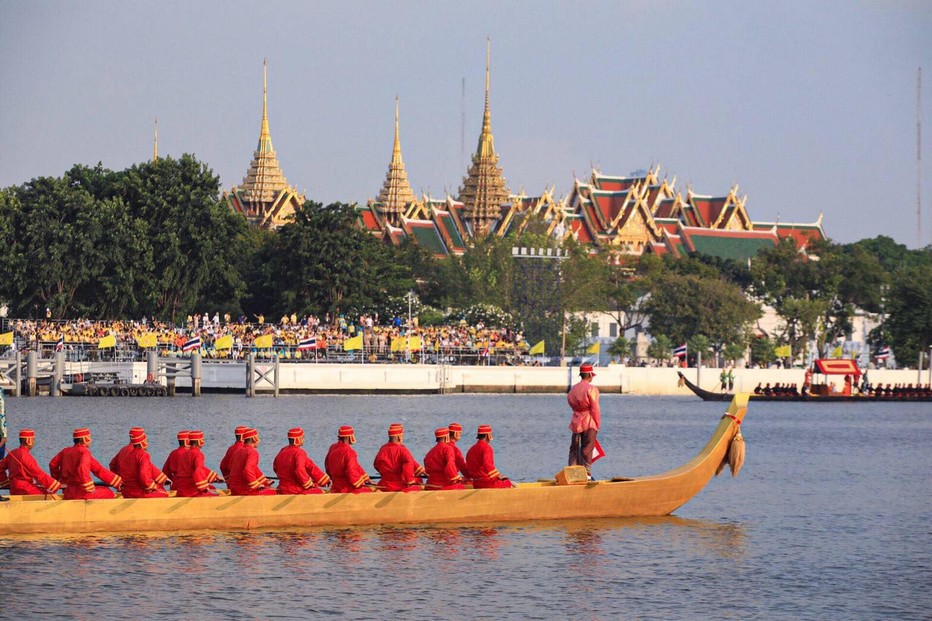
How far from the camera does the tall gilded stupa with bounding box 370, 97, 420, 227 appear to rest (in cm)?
13188

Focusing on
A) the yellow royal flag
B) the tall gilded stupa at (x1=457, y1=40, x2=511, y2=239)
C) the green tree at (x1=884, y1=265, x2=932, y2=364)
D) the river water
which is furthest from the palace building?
the river water

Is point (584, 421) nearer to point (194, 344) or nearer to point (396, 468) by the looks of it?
point (396, 468)

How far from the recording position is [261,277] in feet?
269

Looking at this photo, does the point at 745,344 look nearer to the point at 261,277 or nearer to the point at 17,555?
the point at 261,277

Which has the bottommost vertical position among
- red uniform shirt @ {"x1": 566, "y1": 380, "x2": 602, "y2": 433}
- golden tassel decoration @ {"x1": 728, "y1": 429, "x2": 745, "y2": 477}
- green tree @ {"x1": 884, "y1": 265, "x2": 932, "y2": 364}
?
golden tassel decoration @ {"x1": 728, "y1": 429, "x2": 745, "y2": 477}

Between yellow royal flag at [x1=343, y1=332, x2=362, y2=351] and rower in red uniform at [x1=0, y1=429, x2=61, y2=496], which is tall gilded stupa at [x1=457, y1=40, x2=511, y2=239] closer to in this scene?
yellow royal flag at [x1=343, y1=332, x2=362, y2=351]

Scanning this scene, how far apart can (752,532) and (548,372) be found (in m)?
49.9

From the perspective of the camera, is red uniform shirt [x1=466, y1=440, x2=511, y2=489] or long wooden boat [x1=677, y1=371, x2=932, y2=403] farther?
long wooden boat [x1=677, y1=371, x2=932, y2=403]

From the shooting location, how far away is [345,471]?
935 inches

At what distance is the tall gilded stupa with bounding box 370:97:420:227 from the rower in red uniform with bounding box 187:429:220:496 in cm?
10605

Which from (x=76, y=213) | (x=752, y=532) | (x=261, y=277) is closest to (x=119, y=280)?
(x=76, y=213)

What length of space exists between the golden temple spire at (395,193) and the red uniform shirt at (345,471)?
106 meters

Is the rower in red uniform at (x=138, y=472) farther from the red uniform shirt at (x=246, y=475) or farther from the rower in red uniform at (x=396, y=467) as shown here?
the rower in red uniform at (x=396, y=467)

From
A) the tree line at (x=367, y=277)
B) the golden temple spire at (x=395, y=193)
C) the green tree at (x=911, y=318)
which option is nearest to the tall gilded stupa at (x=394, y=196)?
the golden temple spire at (x=395, y=193)
